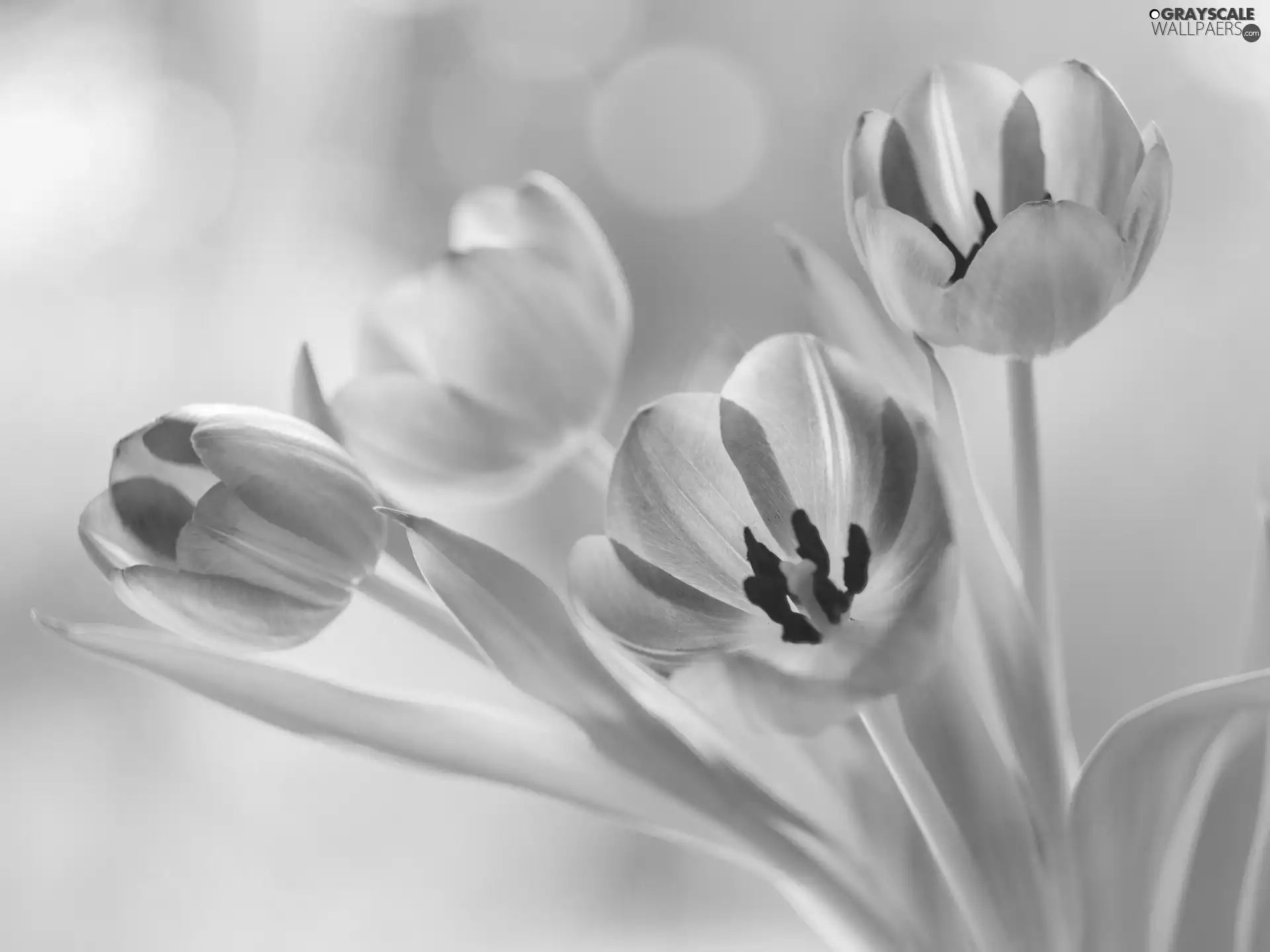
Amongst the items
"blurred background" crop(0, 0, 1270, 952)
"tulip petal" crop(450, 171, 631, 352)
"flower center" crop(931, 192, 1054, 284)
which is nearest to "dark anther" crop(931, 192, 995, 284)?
"flower center" crop(931, 192, 1054, 284)

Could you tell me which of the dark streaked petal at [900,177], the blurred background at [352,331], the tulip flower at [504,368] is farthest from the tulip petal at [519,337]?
the blurred background at [352,331]

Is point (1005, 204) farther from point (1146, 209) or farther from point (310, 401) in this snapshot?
point (310, 401)

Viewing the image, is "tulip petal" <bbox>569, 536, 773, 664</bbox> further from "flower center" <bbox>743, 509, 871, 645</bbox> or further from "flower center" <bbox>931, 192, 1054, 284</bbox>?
"flower center" <bbox>931, 192, 1054, 284</bbox>

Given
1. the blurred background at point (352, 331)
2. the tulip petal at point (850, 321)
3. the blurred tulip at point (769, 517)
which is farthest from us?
the blurred background at point (352, 331)

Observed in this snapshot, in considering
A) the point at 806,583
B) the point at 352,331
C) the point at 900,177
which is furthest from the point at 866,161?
the point at 352,331

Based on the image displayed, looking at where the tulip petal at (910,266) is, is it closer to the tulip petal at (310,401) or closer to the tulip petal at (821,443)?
the tulip petal at (821,443)

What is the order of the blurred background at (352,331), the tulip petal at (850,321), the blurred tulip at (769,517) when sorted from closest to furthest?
the blurred tulip at (769,517) < the tulip petal at (850,321) < the blurred background at (352,331)
